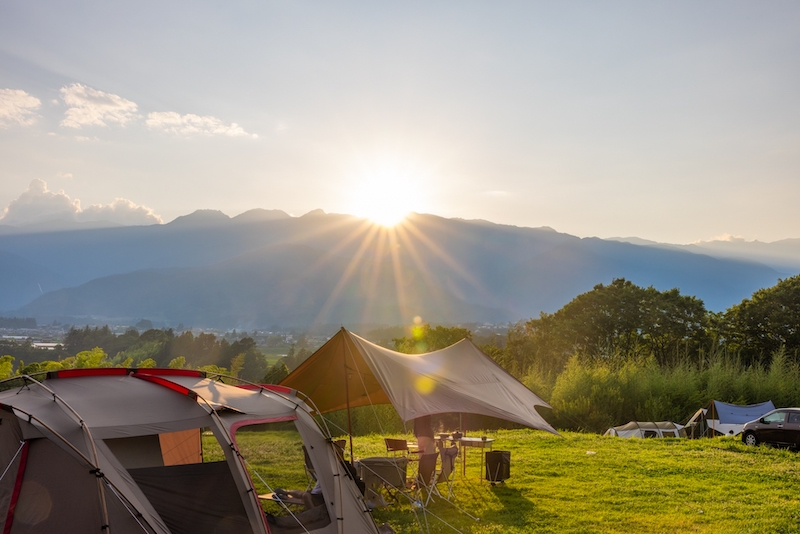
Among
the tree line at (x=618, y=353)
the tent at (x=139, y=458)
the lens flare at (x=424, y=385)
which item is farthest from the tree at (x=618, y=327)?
the tent at (x=139, y=458)

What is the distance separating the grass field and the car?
2.85 ft

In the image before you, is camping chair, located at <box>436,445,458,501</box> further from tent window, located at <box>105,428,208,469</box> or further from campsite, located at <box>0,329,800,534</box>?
tent window, located at <box>105,428,208,469</box>

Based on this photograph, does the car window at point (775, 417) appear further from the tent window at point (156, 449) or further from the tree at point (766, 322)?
the tree at point (766, 322)

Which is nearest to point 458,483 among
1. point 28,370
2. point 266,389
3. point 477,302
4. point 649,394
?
point 266,389

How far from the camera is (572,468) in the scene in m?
11.5

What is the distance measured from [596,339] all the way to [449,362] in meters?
29.0

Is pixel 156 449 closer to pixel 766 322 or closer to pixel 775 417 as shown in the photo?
pixel 775 417

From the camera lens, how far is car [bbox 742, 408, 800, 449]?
46.5 ft

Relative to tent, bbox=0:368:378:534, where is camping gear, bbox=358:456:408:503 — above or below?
below

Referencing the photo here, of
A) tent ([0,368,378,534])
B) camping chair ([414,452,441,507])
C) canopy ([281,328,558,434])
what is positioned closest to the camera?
tent ([0,368,378,534])

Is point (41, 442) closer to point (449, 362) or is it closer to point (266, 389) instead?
point (266, 389)

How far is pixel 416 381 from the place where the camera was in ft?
29.0

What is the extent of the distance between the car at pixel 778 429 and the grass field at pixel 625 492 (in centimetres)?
87

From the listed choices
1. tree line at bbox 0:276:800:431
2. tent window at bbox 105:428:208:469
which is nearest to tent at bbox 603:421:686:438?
tree line at bbox 0:276:800:431
